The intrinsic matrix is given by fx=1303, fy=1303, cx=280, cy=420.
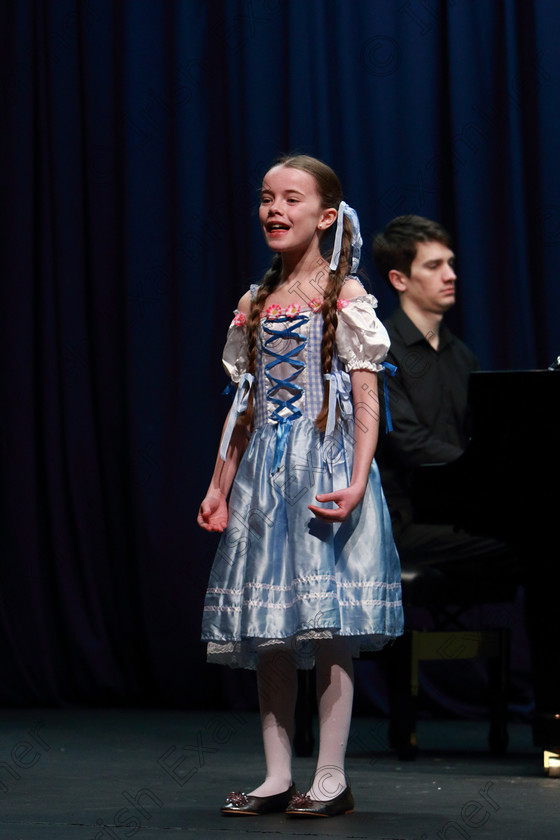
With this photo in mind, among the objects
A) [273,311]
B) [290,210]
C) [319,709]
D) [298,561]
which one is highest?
[290,210]

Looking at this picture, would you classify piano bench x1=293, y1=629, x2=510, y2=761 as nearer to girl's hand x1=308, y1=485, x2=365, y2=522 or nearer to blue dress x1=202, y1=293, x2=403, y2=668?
blue dress x1=202, y1=293, x2=403, y2=668

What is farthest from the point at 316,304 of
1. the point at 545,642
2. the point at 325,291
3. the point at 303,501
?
the point at 545,642

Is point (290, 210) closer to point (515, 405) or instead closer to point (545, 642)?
point (515, 405)

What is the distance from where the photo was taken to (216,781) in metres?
2.89

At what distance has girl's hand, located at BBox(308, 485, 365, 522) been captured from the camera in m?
2.22

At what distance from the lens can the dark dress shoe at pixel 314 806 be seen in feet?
7.31

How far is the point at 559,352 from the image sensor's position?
4.22m

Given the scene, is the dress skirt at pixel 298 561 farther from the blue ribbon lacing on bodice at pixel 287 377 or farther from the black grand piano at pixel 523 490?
the black grand piano at pixel 523 490

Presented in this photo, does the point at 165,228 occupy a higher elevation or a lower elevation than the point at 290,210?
higher

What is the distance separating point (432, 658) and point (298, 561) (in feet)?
4.25

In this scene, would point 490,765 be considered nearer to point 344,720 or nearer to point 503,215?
point 344,720

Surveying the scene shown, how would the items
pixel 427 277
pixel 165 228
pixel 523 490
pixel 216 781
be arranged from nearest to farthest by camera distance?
pixel 216 781 < pixel 523 490 < pixel 427 277 < pixel 165 228

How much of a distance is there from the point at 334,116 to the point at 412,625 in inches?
70.2

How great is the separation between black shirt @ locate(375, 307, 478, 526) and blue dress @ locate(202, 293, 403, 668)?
1.27m
